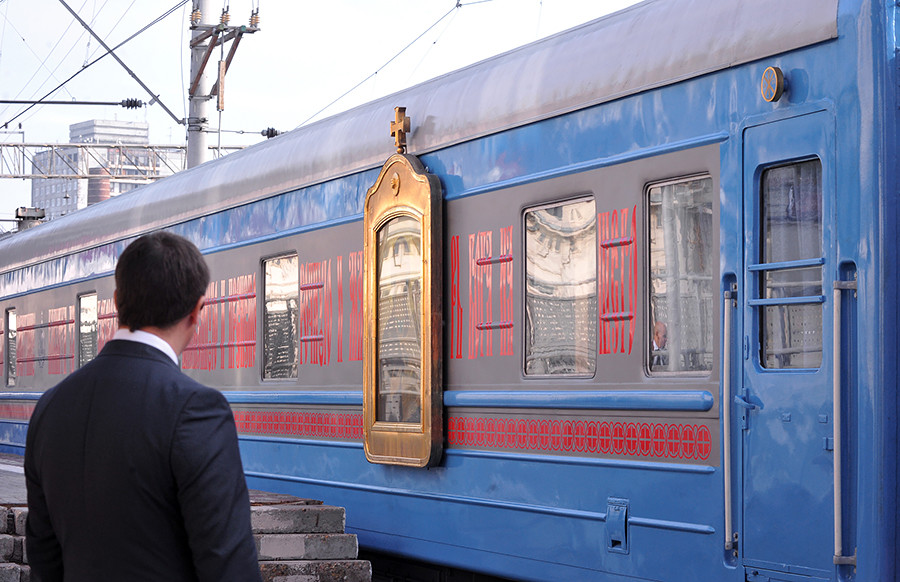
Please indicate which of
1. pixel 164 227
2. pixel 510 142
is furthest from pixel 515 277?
pixel 164 227

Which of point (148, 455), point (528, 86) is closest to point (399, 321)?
point (528, 86)

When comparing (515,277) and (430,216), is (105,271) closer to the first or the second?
(430,216)

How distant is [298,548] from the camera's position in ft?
24.3

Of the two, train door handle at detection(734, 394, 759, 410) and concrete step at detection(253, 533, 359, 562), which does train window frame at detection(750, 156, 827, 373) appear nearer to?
train door handle at detection(734, 394, 759, 410)

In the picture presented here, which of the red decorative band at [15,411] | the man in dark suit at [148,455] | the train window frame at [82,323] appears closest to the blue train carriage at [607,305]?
the man in dark suit at [148,455]

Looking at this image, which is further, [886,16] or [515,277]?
[515,277]

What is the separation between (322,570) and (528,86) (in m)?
2.88

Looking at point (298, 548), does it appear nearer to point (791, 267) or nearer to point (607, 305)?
point (607, 305)

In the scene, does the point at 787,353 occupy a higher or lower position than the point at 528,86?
lower

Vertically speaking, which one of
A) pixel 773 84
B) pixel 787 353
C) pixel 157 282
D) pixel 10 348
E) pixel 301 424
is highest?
pixel 773 84

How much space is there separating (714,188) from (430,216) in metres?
2.22

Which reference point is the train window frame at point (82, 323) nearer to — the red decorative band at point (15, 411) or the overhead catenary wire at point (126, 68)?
the red decorative band at point (15, 411)

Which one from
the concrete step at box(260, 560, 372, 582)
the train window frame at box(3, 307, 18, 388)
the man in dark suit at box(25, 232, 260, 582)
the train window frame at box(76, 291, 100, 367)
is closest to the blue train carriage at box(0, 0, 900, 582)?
the concrete step at box(260, 560, 372, 582)

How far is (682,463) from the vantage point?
5.44 metres
